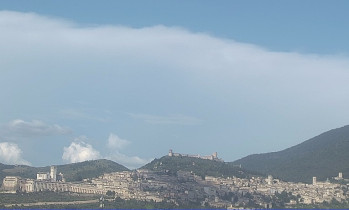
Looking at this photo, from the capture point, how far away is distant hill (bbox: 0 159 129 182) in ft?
454

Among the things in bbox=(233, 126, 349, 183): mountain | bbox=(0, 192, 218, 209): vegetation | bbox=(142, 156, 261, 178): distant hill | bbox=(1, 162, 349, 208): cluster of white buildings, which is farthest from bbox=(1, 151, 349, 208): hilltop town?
bbox=(233, 126, 349, 183): mountain

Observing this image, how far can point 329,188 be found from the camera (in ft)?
386

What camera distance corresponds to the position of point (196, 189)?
11225 cm

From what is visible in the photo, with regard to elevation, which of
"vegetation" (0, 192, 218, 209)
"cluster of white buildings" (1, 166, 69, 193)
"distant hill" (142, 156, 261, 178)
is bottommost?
"vegetation" (0, 192, 218, 209)

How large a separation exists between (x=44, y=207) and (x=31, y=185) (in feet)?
82.3

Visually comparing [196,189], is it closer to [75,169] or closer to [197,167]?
[197,167]

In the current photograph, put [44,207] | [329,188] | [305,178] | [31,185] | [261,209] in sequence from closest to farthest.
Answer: [44,207] < [261,209] < [31,185] < [329,188] < [305,178]

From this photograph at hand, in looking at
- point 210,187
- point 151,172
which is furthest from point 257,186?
point 151,172

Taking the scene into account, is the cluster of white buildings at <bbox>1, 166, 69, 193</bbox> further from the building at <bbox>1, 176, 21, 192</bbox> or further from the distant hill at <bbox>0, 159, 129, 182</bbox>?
the distant hill at <bbox>0, 159, 129, 182</bbox>

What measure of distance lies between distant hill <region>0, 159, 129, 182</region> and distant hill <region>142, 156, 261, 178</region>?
11.6 meters

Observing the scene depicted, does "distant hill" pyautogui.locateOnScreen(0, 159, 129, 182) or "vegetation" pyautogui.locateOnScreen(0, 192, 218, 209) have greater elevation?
"distant hill" pyautogui.locateOnScreen(0, 159, 129, 182)

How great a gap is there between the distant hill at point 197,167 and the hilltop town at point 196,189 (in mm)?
9067

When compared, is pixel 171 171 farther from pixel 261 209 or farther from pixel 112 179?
pixel 261 209

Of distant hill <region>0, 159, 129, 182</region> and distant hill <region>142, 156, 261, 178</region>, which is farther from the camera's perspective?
distant hill <region>0, 159, 129, 182</region>
